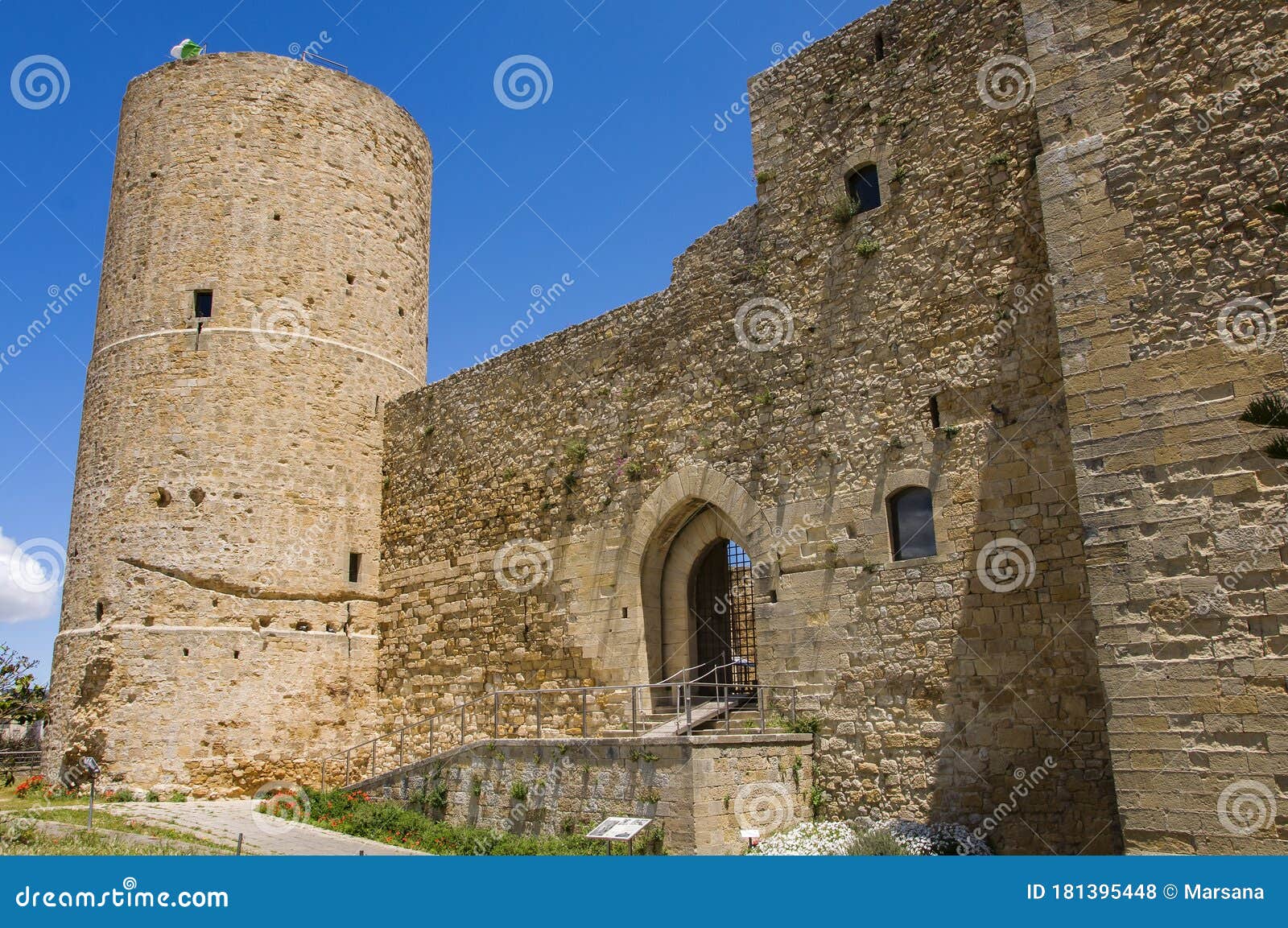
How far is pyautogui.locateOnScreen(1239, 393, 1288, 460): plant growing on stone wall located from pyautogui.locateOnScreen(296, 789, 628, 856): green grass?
685 centimetres

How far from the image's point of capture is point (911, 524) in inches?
416

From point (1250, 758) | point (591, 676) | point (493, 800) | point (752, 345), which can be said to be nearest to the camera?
point (1250, 758)

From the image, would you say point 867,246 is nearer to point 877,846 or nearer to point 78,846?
point 877,846

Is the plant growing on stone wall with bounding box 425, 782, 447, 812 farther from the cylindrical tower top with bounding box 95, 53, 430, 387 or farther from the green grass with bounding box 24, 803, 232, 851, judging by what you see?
the cylindrical tower top with bounding box 95, 53, 430, 387

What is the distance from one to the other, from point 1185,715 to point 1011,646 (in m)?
2.36

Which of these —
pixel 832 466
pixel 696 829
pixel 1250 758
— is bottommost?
pixel 696 829

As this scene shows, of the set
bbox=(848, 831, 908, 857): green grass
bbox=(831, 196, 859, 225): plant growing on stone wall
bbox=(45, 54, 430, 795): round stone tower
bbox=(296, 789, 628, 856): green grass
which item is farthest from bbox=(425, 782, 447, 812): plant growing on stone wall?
bbox=(831, 196, 859, 225): plant growing on stone wall

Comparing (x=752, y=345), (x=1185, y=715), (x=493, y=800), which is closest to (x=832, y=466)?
(x=752, y=345)

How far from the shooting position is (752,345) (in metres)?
12.4

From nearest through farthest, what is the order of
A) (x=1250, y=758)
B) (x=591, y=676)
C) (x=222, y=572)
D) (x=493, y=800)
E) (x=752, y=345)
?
(x=1250, y=758) < (x=493, y=800) < (x=752, y=345) < (x=591, y=676) < (x=222, y=572)

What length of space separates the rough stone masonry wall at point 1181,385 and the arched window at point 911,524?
2621 mm

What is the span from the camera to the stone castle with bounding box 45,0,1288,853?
748cm

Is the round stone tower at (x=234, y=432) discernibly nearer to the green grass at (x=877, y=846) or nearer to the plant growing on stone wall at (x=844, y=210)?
the plant growing on stone wall at (x=844, y=210)

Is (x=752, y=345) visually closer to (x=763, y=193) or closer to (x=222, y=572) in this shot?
(x=763, y=193)
